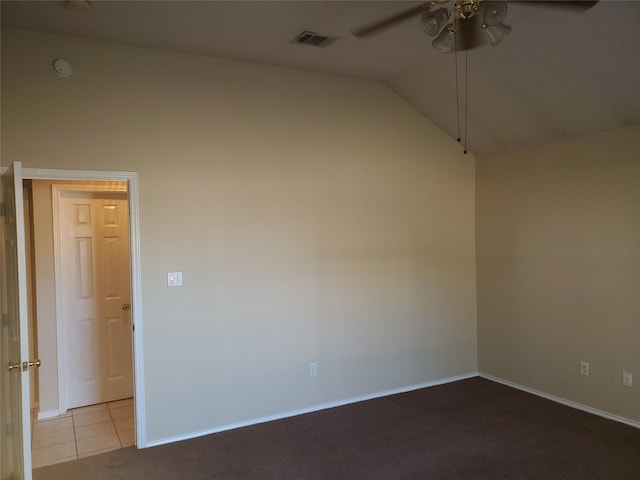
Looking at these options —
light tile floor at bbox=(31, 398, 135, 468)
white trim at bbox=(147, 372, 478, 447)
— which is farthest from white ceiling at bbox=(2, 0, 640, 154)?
light tile floor at bbox=(31, 398, 135, 468)

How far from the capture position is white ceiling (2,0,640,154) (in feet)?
9.37

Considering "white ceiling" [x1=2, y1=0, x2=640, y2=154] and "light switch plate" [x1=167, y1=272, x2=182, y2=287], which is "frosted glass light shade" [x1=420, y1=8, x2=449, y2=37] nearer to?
"white ceiling" [x1=2, y1=0, x2=640, y2=154]

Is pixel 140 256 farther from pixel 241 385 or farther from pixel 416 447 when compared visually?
pixel 416 447

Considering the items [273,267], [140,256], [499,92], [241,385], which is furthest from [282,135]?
[241,385]

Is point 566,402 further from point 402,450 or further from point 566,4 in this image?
point 566,4

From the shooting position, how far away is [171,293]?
11.6 ft

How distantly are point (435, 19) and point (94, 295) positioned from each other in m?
3.90

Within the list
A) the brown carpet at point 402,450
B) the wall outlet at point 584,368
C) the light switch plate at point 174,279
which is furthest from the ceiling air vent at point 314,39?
the wall outlet at point 584,368

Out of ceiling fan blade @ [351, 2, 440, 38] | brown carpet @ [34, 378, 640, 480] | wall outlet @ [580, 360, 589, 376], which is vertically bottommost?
brown carpet @ [34, 378, 640, 480]

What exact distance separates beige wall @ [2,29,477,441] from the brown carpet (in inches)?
11.7

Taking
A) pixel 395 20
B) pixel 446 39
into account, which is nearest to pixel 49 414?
pixel 395 20

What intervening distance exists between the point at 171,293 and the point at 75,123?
1.37 m

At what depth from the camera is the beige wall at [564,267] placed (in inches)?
146

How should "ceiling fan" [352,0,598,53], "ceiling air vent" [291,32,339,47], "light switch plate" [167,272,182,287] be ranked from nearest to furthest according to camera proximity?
"ceiling fan" [352,0,598,53] < "ceiling air vent" [291,32,339,47] < "light switch plate" [167,272,182,287]
